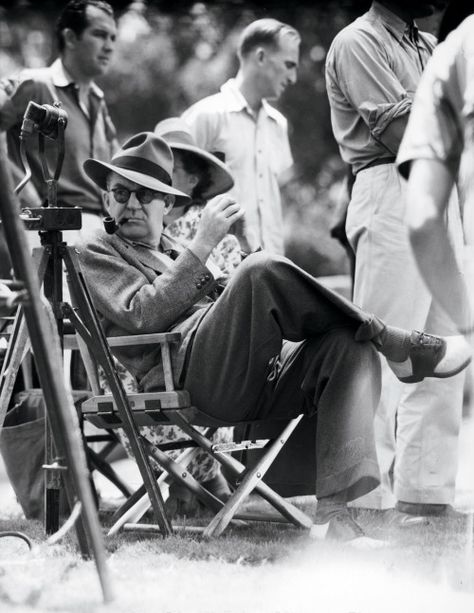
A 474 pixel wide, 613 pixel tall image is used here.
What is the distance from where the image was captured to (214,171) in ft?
13.5

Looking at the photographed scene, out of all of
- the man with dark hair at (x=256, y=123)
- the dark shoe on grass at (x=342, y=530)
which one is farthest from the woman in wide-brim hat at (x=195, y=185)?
the dark shoe on grass at (x=342, y=530)

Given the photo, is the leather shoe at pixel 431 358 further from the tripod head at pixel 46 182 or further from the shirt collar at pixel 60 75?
the shirt collar at pixel 60 75

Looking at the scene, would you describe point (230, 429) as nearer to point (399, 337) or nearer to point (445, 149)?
point (399, 337)

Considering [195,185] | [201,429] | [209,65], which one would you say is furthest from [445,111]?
[209,65]

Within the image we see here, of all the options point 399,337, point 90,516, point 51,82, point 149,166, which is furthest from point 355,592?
point 51,82

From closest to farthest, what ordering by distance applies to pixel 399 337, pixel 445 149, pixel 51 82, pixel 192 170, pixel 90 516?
1. pixel 445 149
2. pixel 90 516
3. pixel 399 337
4. pixel 192 170
5. pixel 51 82

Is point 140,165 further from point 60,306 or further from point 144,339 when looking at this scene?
point 60,306

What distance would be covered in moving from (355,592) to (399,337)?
2.85ft

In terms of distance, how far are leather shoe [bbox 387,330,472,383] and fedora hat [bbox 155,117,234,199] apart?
1322mm

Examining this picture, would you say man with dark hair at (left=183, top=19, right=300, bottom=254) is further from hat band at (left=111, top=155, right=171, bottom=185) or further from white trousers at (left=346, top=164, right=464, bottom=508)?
white trousers at (left=346, top=164, right=464, bottom=508)

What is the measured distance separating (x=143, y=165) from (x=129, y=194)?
13cm

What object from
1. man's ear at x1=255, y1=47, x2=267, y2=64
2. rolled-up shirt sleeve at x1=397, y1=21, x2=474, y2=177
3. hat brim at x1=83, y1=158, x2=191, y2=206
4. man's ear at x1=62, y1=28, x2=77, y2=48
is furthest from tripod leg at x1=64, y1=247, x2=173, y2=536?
man's ear at x1=255, y1=47, x2=267, y2=64

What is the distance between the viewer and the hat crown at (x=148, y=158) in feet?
11.8

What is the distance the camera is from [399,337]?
9.94 ft
